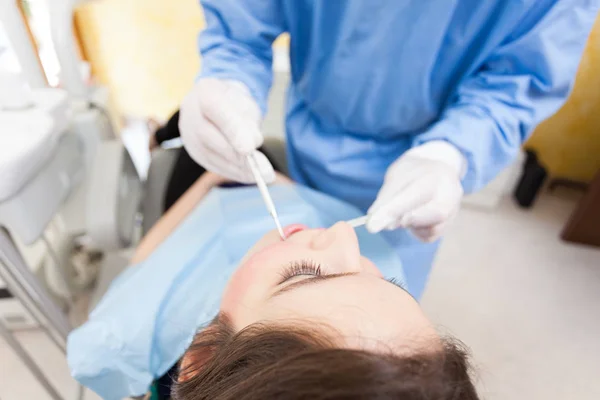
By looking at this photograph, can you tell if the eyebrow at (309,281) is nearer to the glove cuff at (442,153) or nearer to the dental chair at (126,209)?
the glove cuff at (442,153)

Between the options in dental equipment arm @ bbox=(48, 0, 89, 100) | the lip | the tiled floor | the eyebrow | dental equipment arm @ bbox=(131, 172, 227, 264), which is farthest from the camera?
the tiled floor

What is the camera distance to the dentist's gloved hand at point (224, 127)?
0.68 m

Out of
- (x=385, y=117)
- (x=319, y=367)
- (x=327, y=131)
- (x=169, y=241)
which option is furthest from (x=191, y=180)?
Answer: (x=319, y=367)

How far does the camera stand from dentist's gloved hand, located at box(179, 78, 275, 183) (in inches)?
26.7

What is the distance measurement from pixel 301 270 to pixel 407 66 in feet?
1.22

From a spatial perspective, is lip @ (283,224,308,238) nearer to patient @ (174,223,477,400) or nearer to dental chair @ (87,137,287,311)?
patient @ (174,223,477,400)

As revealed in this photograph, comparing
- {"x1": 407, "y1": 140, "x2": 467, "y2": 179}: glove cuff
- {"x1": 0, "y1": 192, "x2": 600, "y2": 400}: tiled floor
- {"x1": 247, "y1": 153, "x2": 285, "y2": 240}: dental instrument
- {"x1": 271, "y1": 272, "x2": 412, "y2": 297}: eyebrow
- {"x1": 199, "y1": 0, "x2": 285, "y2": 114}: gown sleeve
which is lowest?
{"x1": 0, "y1": 192, "x2": 600, "y2": 400}: tiled floor

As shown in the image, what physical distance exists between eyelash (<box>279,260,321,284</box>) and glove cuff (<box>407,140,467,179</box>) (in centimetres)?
27

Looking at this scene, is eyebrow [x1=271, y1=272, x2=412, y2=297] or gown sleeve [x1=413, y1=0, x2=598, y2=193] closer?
eyebrow [x1=271, y1=272, x2=412, y2=297]

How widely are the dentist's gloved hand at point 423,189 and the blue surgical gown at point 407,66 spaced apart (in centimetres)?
2

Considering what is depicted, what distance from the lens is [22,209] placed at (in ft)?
2.51

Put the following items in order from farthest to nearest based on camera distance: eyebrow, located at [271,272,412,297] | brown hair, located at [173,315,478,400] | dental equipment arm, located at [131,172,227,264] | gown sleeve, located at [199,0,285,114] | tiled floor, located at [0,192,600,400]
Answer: tiled floor, located at [0,192,600,400] → dental equipment arm, located at [131,172,227,264] → gown sleeve, located at [199,0,285,114] → eyebrow, located at [271,272,412,297] → brown hair, located at [173,315,478,400]

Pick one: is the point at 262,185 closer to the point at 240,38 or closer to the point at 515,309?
the point at 240,38

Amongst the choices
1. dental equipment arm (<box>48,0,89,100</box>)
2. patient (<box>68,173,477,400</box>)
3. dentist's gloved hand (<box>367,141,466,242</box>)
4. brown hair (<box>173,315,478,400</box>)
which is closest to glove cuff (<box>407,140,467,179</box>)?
dentist's gloved hand (<box>367,141,466,242</box>)
